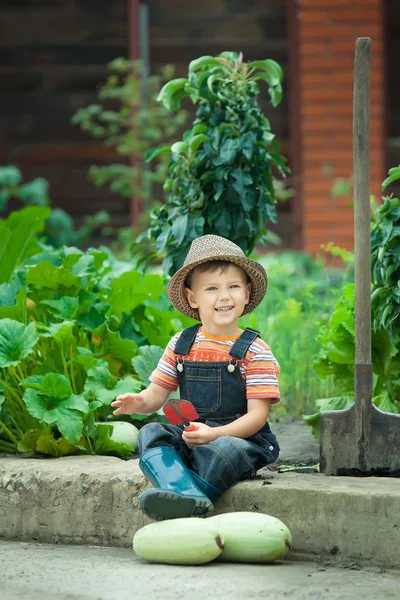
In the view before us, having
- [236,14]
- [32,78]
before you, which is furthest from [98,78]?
[236,14]

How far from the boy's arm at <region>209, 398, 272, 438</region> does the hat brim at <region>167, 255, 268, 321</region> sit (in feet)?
1.08

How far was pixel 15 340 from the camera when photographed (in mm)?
3195

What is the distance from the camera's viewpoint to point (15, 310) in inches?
134

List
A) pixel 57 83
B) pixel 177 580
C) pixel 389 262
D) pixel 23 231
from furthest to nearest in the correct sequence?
1. pixel 57 83
2. pixel 23 231
3. pixel 389 262
4. pixel 177 580

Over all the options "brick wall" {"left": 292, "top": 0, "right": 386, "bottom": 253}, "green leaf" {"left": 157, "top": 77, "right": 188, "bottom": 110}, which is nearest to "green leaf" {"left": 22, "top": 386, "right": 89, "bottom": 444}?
"green leaf" {"left": 157, "top": 77, "right": 188, "bottom": 110}

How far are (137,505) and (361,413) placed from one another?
2.26 feet

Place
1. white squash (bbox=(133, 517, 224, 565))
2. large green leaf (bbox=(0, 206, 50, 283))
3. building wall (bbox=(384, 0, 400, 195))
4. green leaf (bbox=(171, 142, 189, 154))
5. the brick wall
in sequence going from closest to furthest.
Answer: white squash (bbox=(133, 517, 224, 565))
green leaf (bbox=(171, 142, 189, 154))
large green leaf (bbox=(0, 206, 50, 283))
the brick wall
building wall (bbox=(384, 0, 400, 195))

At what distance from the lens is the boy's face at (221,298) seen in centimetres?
286

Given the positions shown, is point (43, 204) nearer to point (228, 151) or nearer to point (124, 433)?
point (228, 151)

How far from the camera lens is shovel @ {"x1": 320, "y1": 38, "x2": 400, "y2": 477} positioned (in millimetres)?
2844

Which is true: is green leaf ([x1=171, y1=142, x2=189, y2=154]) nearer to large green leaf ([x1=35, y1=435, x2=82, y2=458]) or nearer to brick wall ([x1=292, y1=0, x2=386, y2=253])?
large green leaf ([x1=35, y1=435, x2=82, y2=458])

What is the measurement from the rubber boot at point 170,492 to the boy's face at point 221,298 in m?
0.40

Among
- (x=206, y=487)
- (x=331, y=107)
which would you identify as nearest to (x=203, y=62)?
(x=206, y=487)

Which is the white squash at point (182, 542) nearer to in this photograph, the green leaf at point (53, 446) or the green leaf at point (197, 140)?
the green leaf at point (53, 446)
